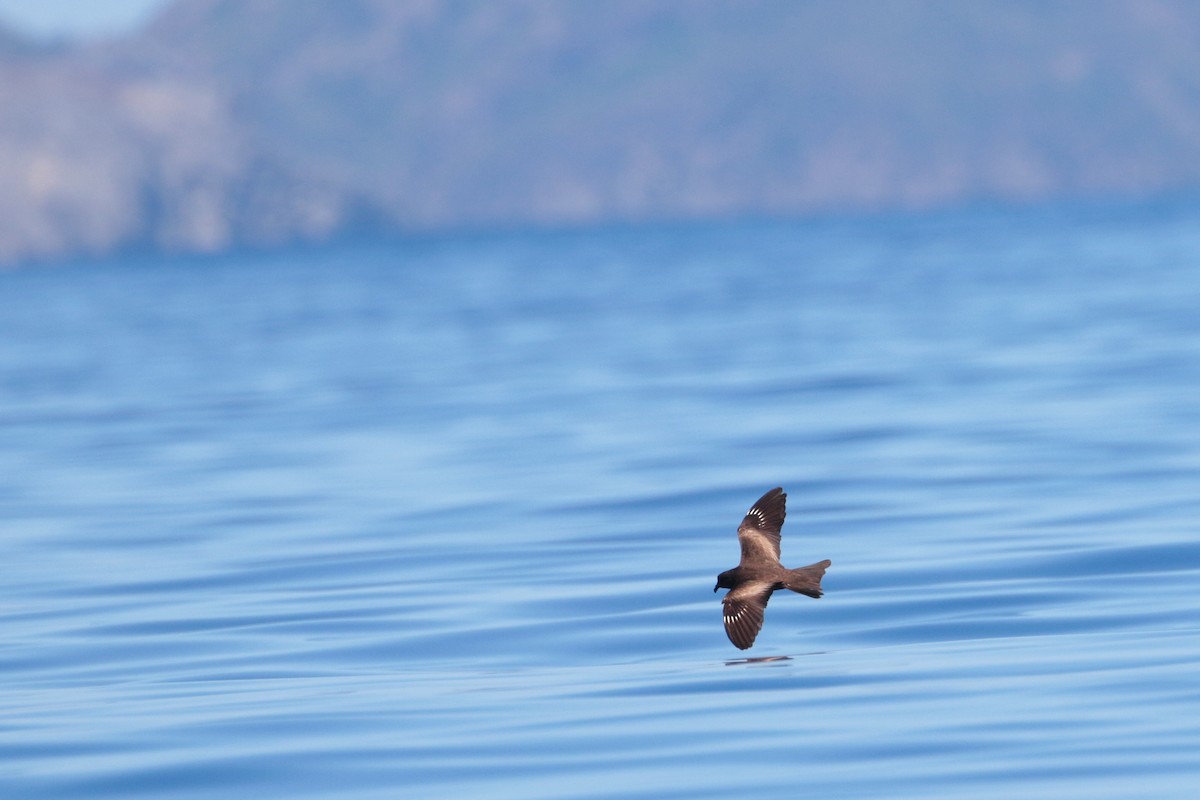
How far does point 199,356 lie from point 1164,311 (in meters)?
21.0

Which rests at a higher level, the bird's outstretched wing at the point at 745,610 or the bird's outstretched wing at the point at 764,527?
the bird's outstretched wing at the point at 764,527

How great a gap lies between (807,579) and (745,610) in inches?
15.5

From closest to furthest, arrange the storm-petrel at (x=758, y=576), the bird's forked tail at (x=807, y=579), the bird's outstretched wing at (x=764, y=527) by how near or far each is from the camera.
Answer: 1. the bird's forked tail at (x=807, y=579)
2. the storm-petrel at (x=758, y=576)
3. the bird's outstretched wing at (x=764, y=527)

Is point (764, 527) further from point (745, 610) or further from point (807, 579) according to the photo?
point (807, 579)

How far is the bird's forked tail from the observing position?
8.93m

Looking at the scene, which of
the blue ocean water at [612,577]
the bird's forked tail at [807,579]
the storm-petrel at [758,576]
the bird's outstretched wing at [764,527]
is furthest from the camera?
the bird's outstretched wing at [764,527]

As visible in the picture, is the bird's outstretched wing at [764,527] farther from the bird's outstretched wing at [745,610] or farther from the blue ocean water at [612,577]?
the blue ocean water at [612,577]

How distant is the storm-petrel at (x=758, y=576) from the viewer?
9.03m

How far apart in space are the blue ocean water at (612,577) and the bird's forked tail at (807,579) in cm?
62

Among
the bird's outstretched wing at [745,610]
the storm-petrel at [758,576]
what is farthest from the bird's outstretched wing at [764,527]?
the bird's outstretched wing at [745,610]

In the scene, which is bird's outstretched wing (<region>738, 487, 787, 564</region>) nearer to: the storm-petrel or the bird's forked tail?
the storm-petrel

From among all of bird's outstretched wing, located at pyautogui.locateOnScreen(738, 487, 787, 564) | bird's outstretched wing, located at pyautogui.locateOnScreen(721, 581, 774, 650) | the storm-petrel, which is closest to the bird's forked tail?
the storm-petrel

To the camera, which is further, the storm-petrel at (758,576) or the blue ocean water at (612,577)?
the storm-petrel at (758,576)

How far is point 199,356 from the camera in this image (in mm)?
45969
